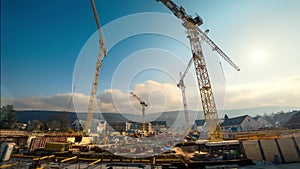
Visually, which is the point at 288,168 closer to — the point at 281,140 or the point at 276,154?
the point at 276,154

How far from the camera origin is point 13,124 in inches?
1458

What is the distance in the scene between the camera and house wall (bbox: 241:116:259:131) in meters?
42.8

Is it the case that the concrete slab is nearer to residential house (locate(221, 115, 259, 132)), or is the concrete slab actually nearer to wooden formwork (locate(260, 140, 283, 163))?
wooden formwork (locate(260, 140, 283, 163))

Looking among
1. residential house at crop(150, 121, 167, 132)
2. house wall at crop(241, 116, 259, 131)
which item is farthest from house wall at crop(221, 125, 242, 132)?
residential house at crop(150, 121, 167, 132)

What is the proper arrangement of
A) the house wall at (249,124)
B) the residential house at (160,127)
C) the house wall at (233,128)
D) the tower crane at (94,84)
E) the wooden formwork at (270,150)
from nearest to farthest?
the wooden formwork at (270,150) → the tower crane at (94,84) → the house wall at (233,128) → the house wall at (249,124) → the residential house at (160,127)

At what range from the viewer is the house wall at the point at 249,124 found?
4275 cm

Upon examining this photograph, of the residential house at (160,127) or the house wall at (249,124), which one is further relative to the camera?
the residential house at (160,127)

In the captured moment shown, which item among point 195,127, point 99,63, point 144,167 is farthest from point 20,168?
point 195,127

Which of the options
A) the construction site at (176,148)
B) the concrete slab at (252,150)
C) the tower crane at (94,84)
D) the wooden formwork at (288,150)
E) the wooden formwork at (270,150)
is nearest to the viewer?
the construction site at (176,148)

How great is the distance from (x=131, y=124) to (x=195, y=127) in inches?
1236

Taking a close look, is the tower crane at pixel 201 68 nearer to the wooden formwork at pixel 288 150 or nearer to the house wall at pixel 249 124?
the wooden formwork at pixel 288 150

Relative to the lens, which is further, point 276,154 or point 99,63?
point 99,63

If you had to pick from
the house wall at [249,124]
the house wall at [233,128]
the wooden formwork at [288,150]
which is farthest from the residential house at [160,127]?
the wooden formwork at [288,150]

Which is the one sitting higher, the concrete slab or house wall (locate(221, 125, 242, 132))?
house wall (locate(221, 125, 242, 132))
